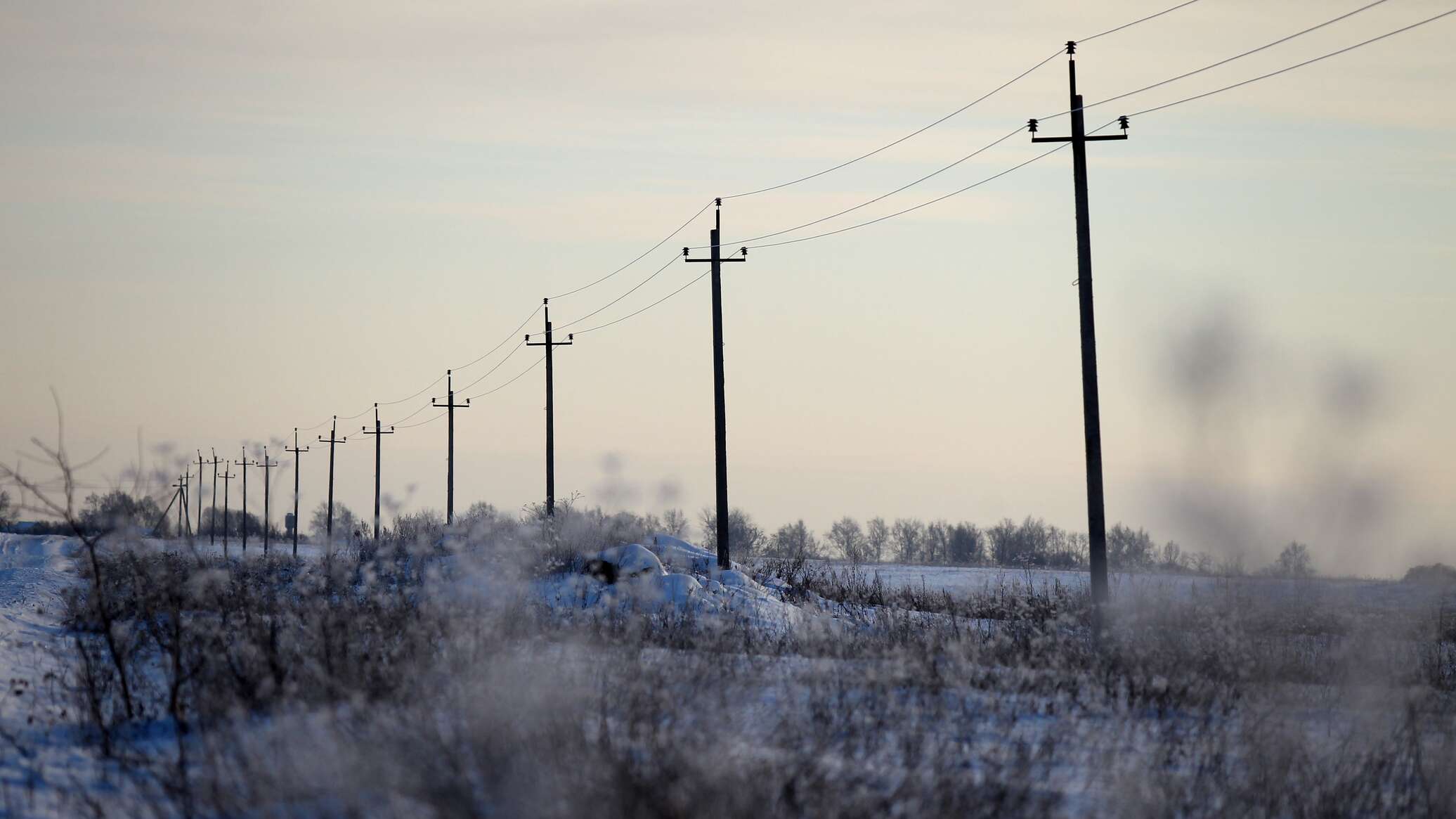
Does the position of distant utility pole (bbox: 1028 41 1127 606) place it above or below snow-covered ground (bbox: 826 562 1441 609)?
above

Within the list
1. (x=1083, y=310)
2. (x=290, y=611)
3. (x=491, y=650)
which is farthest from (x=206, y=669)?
(x=1083, y=310)

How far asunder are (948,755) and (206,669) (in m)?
5.84

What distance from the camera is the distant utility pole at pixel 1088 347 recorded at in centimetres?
1864

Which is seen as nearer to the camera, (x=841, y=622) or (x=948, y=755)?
(x=948, y=755)

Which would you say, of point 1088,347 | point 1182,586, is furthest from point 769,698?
point 1182,586

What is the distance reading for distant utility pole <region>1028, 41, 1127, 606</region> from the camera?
1864cm

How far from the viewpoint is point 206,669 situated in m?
9.72

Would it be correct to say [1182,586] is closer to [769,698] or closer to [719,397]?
[719,397]

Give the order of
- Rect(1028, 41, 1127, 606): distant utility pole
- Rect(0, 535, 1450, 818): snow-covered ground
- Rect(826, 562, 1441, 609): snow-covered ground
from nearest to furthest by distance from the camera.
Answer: Rect(0, 535, 1450, 818): snow-covered ground < Rect(1028, 41, 1127, 606): distant utility pole < Rect(826, 562, 1441, 609): snow-covered ground

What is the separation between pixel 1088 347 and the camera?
19.0m

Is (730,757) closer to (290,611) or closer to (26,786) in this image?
(26,786)

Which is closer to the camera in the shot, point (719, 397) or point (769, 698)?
point (769, 698)

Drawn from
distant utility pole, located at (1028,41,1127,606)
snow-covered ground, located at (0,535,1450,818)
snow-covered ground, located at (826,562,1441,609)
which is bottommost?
snow-covered ground, located at (826,562,1441,609)

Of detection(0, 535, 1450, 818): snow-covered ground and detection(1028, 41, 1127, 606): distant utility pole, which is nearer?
detection(0, 535, 1450, 818): snow-covered ground
